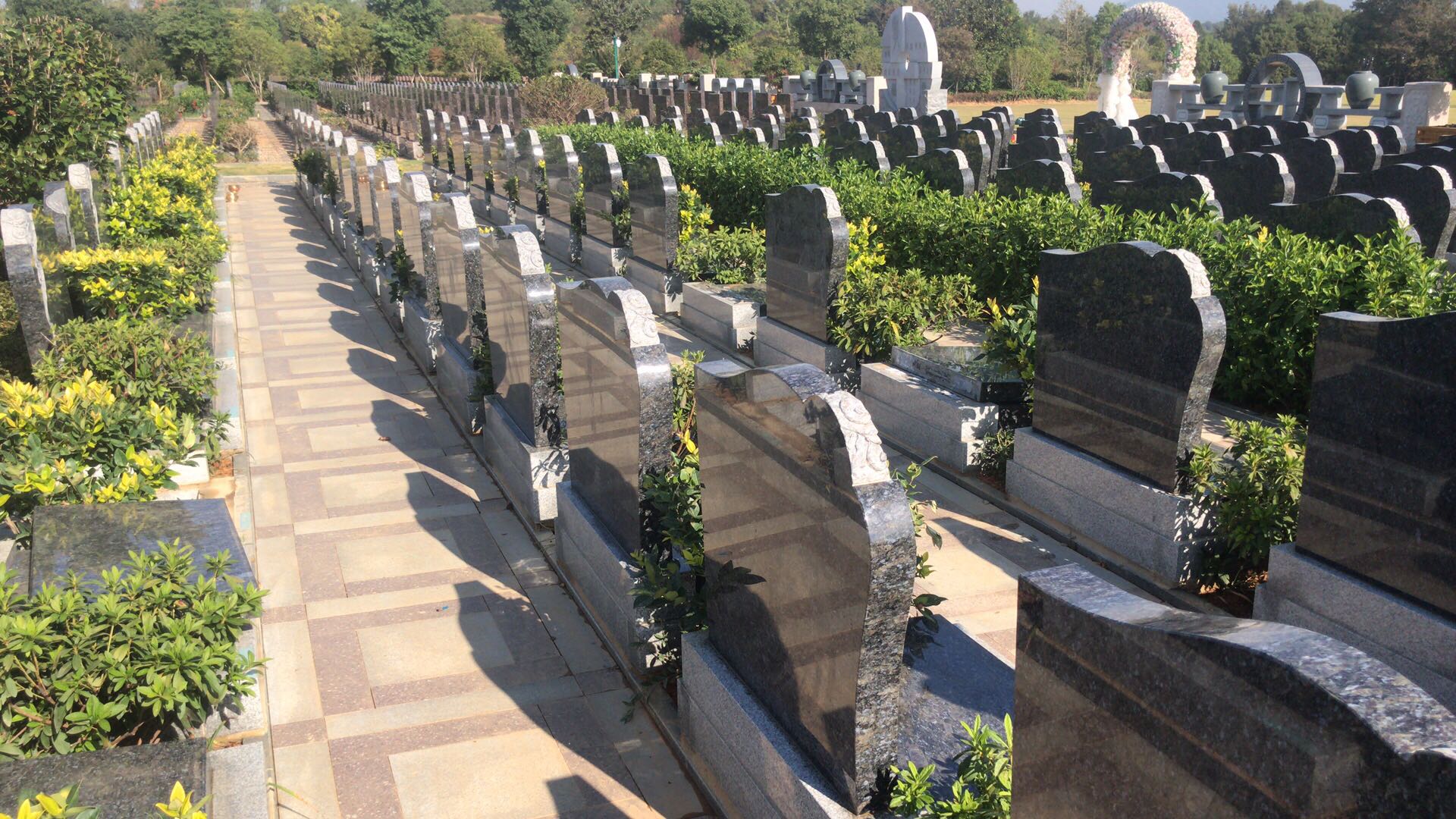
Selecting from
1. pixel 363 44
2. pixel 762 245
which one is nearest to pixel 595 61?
pixel 363 44

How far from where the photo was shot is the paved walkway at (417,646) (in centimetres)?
421

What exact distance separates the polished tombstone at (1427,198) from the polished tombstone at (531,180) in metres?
10.2

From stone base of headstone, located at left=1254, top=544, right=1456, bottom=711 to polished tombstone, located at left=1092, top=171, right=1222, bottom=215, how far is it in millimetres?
5070

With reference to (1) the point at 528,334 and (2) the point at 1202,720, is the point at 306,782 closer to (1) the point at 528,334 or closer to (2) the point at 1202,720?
(1) the point at 528,334

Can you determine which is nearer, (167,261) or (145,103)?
(167,261)

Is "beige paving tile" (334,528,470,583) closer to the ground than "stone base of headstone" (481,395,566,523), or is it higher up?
closer to the ground

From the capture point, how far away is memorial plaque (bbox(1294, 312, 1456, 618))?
4113mm

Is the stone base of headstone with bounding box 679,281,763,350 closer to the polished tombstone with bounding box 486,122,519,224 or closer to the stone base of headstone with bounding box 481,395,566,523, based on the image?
the stone base of headstone with bounding box 481,395,566,523

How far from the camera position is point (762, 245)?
11250 mm

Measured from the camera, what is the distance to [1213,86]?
28969 mm

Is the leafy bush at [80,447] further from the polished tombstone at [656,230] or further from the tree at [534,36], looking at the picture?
the tree at [534,36]

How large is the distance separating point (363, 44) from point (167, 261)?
180ft

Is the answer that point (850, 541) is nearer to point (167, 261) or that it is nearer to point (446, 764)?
point (446, 764)

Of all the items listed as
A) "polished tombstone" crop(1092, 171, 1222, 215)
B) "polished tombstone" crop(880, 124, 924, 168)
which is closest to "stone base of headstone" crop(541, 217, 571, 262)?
"polished tombstone" crop(880, 124, 924, 168)
